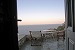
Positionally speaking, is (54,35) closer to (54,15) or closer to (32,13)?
(54,15)

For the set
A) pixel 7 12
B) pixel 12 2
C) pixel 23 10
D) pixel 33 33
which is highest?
pixel 23 10

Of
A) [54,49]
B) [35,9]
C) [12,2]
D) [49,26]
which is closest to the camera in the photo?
[12,2]

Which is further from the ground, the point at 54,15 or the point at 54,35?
the point at 54,15

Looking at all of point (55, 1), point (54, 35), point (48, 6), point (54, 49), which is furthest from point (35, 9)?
point (54, 49)

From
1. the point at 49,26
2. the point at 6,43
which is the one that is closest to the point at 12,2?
the point at 6,43

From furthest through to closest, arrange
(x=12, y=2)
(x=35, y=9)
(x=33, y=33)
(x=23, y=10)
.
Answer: (x=35, y=9) → (x=23, y=10) → (x=33, y=33) → (x=12, y=2)

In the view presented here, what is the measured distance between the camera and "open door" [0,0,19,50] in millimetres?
1532

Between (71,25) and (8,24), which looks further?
(71,25)

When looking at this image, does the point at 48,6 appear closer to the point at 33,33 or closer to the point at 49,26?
the point at 49,26

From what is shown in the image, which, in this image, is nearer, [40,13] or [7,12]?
[7,12]

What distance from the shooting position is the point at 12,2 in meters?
1.73

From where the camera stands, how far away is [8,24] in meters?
1.63

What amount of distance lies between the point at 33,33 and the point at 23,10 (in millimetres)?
1896

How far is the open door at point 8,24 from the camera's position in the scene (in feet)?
→ 5.03
